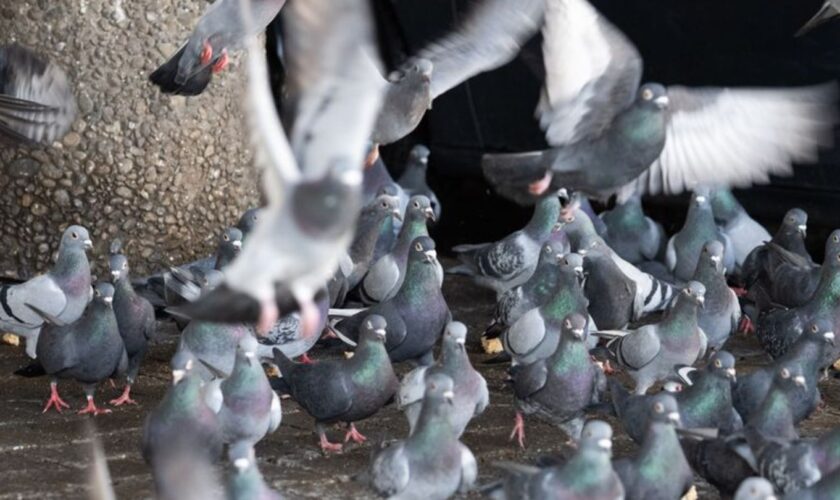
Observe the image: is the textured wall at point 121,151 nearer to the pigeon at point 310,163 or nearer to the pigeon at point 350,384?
the pigeon at point 350,384

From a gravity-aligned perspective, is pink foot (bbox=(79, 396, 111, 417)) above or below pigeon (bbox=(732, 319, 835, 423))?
above

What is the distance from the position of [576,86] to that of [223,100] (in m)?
2.66

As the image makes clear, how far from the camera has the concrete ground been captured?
20.8 ft

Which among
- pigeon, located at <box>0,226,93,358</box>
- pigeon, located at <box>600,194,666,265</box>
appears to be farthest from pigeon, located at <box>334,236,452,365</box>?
pigeon, located at <box>600,194,666,265</box>

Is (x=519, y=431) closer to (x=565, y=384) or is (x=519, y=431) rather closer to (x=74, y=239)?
(x=565, y=384)

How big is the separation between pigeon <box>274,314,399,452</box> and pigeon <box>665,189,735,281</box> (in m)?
2.93

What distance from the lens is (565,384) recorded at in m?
6.83

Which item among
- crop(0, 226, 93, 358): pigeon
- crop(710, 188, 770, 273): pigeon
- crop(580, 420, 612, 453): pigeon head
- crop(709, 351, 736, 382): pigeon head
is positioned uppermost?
crop(580, 420, 612, 453): pigeon head

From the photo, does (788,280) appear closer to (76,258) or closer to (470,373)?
(470,373)

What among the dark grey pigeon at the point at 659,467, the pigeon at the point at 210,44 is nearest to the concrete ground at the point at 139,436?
the dark grey pigeon at the point at 659,467

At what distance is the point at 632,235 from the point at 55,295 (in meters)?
3.45

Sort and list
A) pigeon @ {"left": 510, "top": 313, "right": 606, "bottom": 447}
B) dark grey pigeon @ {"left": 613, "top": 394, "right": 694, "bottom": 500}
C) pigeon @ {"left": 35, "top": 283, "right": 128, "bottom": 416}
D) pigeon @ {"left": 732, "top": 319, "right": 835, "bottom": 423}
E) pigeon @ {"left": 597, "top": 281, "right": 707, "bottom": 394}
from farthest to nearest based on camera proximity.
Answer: pigeon @ {"left": 597, "top": 281, "right": 707, "bottom": 394} < pigeon @ {"left": 35, "top": 283, "right": 128, "bottom": 416} < pigeon @ {"left": 510, "top": 313, "right": 606, "bottom": 447} < pigeon @ {"left": 732, "top": 319, "right": 835, "bottom": 423} < dark grey pigeon @ {"left": 613, "top": 394, "right": 694, "bottom": 500}

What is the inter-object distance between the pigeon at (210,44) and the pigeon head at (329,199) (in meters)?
2.96

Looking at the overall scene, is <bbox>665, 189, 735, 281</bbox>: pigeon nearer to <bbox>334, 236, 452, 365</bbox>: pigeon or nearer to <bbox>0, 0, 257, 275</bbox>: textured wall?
<bbox>334, 236, 452, 365</bbox>: pigeon
